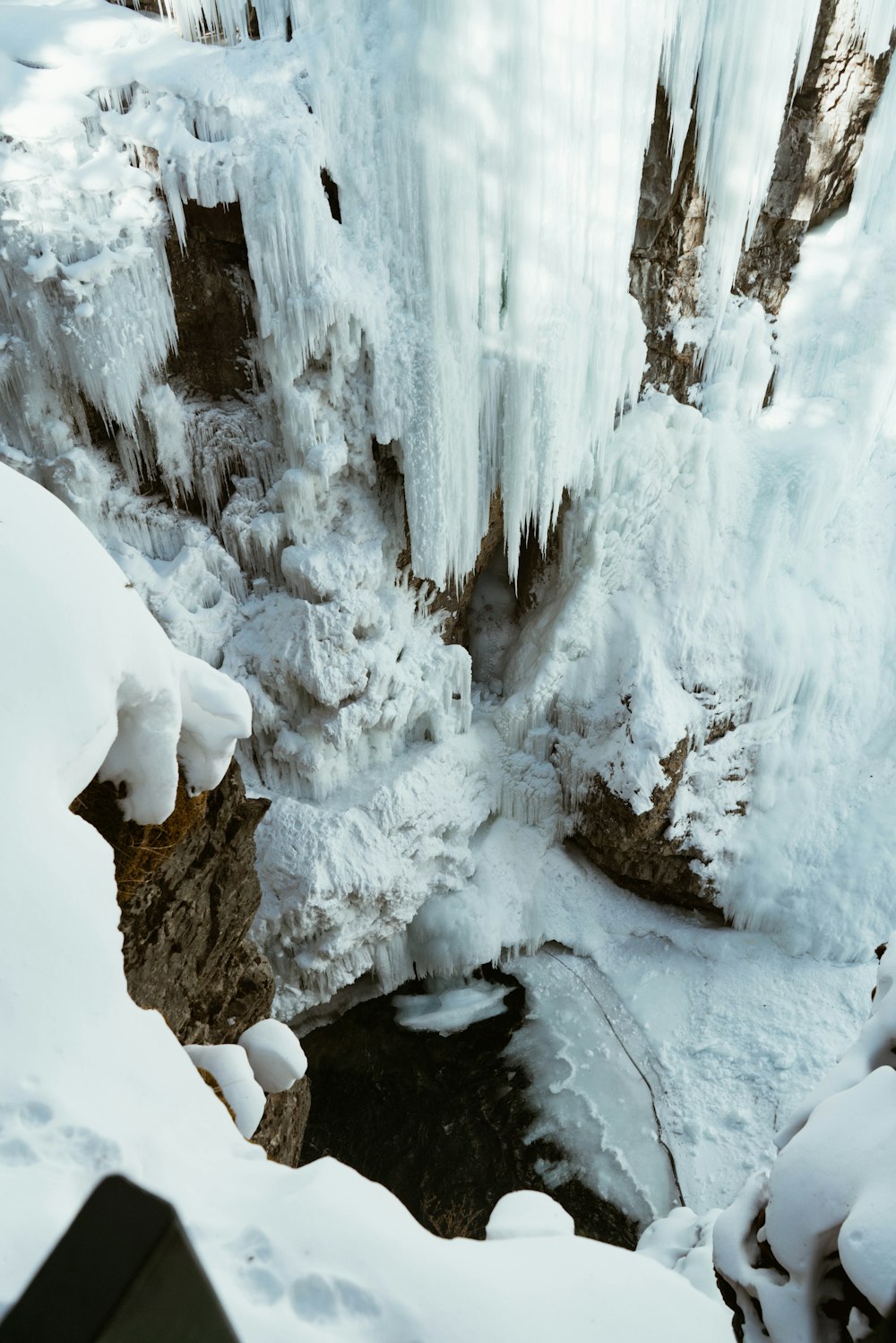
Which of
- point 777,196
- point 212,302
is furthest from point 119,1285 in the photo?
point 777,196

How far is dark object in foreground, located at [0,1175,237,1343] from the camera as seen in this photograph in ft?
2.97

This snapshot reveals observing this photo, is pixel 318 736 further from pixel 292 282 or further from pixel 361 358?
pixel 292 282

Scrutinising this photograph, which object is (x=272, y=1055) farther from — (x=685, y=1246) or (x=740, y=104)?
(x=740, y=104)

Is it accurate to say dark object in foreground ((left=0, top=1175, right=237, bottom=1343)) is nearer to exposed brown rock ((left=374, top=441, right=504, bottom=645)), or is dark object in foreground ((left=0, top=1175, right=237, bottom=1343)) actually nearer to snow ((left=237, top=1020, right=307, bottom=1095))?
snow ((left=237, top=1020, right=307, bottom=1095))

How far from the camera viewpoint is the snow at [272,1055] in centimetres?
389

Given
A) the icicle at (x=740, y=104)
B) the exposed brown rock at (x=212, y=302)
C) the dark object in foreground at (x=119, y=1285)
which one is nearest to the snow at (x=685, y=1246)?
the dark object in foreground at (x=119, y=1285)

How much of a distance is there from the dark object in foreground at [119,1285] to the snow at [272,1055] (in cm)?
308

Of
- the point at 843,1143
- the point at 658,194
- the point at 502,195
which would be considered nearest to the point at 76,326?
the point at 502,195

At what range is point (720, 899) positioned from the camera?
9.56 metres

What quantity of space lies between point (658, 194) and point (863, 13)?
2.55 m

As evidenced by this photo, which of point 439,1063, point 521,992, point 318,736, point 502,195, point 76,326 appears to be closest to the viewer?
point 76,326

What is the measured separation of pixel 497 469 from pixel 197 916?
5.42 m

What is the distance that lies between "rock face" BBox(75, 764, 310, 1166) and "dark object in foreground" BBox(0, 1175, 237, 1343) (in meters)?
2.36

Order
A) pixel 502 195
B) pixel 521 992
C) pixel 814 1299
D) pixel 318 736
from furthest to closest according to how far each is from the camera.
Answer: pixel 521 992 → pixel 318 736 → pixel 502 195 → pixel 814 1299
